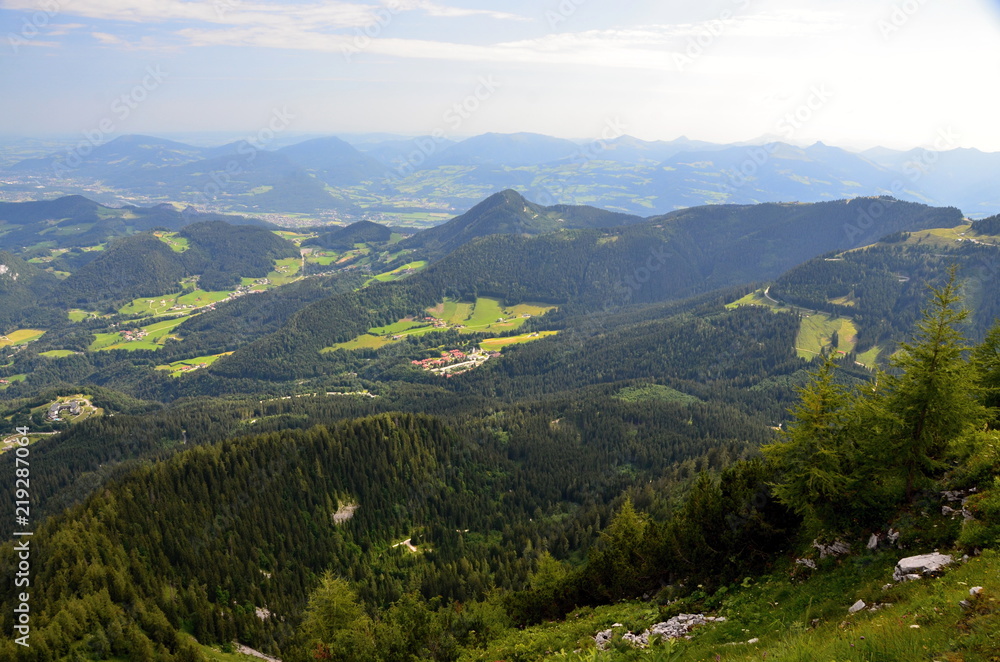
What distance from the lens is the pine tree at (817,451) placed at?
3600cm

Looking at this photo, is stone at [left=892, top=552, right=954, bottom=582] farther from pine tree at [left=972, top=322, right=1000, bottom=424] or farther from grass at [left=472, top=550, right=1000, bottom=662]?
pine tree at [left=972, top=322, right=1000, bottom=424]

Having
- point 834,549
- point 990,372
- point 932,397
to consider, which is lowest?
point 834,549

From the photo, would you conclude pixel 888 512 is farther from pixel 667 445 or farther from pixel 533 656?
pixel 667 445

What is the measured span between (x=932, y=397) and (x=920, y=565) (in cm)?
1069

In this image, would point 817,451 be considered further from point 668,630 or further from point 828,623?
point 668,630

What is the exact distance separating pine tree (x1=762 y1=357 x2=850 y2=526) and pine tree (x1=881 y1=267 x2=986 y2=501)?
3.40 metres

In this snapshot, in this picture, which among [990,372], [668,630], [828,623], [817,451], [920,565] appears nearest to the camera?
[828,623]

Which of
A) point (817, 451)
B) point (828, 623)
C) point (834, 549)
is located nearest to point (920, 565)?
point (828, 623)

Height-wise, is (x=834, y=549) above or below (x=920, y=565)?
below

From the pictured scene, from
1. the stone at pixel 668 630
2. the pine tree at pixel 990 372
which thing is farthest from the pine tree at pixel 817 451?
the pine tree at pixel 990 372

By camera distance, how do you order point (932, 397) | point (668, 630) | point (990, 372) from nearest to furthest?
1. point (932, 397)
2. point (668, 630)
3. point (990, 372)

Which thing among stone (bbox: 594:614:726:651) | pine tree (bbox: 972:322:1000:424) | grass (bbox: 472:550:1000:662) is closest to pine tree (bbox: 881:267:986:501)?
grass (bbox: 472:550:1000:662)

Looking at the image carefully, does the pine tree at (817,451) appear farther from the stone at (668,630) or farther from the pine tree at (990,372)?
the pine tree at (990,372)

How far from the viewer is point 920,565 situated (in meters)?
27.5
